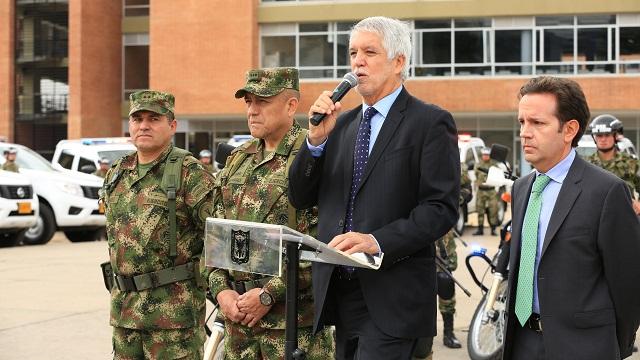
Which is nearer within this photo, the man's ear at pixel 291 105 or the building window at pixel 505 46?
the man's ear at pixel 291 105

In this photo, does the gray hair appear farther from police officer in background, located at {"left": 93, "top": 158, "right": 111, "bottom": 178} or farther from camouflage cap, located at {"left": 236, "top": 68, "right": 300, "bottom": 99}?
police officer in background, located at {"left": 93, "top": 158, "right": 111, "bottom": 178}

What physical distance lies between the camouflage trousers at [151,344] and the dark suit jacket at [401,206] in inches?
49.5

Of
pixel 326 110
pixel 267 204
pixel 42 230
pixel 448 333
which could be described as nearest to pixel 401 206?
pixel 326 110

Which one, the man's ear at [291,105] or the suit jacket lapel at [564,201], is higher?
the man's ear at [291,105]

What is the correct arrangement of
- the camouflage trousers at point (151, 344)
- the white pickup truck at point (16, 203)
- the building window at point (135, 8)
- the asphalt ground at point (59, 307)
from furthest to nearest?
the building window at point (135, 8) < the white pickup truck at point (16, 203) < the asphalt ground at point (59, 307) < the camouflage trousers at point (151, 344)

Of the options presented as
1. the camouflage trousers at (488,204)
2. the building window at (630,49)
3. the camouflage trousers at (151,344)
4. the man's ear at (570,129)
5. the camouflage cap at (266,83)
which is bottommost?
the camouflage trousers at (488,204)

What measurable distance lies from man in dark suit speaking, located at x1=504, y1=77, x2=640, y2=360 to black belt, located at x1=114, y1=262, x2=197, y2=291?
1.80 m

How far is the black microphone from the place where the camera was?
3.46 metres

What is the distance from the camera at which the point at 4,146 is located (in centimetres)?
1969

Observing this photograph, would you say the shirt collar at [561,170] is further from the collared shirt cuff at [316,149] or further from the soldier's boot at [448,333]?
the soldier's boot at [448,333]

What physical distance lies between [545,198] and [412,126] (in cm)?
58

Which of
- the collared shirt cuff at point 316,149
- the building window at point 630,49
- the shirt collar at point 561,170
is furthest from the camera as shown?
the building window at point 630,49

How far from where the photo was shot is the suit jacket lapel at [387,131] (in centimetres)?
373

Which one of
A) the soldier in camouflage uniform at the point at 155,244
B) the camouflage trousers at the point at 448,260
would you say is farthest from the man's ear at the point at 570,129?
the camouflage trousers at the point at 448,260
